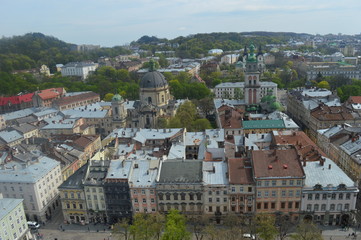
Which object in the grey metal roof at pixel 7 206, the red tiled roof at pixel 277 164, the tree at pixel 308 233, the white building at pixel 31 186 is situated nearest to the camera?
the tree at pixel 308 233

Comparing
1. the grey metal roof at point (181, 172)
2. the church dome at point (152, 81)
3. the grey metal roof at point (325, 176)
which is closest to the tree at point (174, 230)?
the grey metal roof at point (181, 172)

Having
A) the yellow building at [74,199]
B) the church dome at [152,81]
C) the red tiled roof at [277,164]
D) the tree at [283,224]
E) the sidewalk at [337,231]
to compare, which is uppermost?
the church dome at [152,81]

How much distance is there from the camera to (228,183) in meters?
56.8

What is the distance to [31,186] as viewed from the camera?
6138 cm

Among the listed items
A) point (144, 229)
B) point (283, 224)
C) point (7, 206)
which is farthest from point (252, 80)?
point (7, 206)

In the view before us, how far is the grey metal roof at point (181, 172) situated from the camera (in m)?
57.7

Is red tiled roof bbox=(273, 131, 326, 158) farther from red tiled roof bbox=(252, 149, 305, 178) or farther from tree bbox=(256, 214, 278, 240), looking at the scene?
tree bbox=(256, 214, 278, 240)

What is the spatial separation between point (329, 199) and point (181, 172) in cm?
2655

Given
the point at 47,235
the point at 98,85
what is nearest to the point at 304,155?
the point at 47,235

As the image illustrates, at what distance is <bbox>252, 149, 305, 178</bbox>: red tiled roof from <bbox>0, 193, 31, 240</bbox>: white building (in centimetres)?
4171

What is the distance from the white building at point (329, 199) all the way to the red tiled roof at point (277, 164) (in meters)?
3.41

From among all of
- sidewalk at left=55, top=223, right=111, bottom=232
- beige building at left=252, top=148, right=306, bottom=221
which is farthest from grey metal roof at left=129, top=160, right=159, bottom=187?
beige building at left=252, top=148, right=306, bottom=221

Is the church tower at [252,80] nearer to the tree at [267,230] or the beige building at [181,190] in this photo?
the beige building at [181,190]

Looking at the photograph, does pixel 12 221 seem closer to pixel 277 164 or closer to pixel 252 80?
A: pixel 277 164
